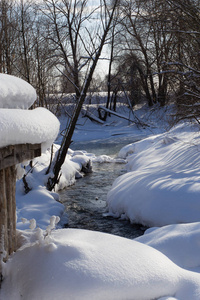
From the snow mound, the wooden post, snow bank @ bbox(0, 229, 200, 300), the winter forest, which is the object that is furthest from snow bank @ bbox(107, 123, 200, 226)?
the wooden post

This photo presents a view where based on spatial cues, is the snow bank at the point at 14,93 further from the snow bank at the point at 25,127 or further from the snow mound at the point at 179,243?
the snow mound at the point at 179,243

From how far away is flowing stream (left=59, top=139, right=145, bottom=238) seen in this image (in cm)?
589

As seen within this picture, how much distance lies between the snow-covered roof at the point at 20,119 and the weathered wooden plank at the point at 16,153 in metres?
0.06

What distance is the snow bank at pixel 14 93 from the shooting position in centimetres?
196

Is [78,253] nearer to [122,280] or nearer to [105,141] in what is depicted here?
[122,280]

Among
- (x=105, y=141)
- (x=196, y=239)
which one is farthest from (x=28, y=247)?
(x=105, y=141)

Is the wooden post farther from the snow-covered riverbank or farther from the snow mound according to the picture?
the snow mound

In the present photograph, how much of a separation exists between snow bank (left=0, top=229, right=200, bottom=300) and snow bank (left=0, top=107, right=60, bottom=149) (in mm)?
726

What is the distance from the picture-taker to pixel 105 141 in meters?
18.5

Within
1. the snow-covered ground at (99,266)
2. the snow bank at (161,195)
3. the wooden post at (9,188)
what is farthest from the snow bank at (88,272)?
the snow bank at (161,195)

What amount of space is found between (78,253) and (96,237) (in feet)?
1.39

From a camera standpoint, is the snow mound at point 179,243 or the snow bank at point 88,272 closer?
the snow bank at point 88,272

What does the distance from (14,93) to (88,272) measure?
1.29 metres

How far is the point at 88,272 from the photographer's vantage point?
86.7 inches
